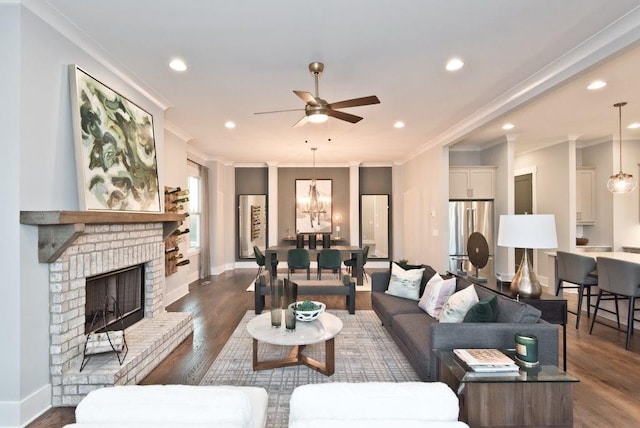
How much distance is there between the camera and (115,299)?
10.6ft

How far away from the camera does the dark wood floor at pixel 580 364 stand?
223 cm

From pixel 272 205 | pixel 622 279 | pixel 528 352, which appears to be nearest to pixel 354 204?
pixel 272 205

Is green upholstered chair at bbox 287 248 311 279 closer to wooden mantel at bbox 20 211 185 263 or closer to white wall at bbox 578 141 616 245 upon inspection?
wooden mantel at bbox 20 211 185 263

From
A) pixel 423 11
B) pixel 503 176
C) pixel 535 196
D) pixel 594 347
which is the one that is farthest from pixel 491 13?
pixel 535 196

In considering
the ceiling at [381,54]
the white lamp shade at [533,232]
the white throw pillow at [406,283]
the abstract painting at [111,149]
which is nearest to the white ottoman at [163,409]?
the abstract painting at [111,149]

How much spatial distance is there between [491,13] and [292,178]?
21.1 feet

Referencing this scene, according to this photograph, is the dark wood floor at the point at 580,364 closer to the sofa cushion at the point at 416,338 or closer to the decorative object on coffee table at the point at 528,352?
the decorative object on coffee table at the point at 528,352

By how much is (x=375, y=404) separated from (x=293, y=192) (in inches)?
292

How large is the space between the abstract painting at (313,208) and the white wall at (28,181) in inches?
239

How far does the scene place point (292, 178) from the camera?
Answer: 8.40 meters

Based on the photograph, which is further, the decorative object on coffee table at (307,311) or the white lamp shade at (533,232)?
the decorative object on coffee table at (307,311)

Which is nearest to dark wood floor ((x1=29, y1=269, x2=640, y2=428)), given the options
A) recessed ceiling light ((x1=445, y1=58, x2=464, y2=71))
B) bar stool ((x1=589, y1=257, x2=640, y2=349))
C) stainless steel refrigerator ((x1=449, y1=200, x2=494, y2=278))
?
bar stool ((x1=589, y1=257, x2=640, y2=349))

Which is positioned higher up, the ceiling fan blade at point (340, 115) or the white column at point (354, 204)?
the ceiling fan blade at point (340, 115)

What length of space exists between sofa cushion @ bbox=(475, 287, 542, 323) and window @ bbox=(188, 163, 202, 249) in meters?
5.83
